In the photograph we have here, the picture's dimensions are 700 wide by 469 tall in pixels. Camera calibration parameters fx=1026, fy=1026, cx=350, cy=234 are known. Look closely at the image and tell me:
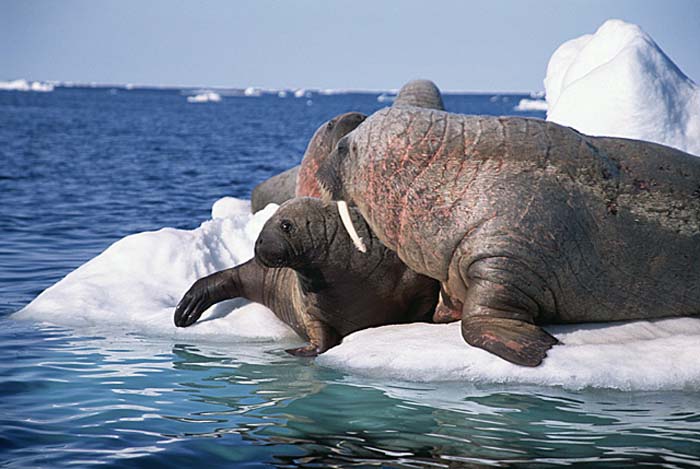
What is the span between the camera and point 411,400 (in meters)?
5.90

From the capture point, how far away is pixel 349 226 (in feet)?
23.3

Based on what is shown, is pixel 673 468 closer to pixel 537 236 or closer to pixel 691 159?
pixel 537 236

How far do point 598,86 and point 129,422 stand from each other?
6448mm

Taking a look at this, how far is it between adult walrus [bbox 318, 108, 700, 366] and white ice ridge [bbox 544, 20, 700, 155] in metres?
2.90

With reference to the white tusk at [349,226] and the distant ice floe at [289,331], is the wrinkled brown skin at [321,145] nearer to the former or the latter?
the distant ice floe at [289,331]

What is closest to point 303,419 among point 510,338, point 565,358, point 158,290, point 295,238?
point 510,338

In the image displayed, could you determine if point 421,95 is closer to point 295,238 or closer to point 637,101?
point 637,101

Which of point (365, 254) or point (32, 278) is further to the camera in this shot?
point (32, 278)

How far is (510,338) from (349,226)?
1.53m

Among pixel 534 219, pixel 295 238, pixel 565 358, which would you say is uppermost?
pixel 534 219

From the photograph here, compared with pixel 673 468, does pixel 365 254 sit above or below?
above

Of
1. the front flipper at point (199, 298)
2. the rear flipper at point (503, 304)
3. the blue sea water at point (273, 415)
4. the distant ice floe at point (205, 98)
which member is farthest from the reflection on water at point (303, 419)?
the distant ice floe at point (205, 98)

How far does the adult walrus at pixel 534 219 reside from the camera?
6324 mm

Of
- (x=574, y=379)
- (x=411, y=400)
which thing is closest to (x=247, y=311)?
(x=411, y=400)
